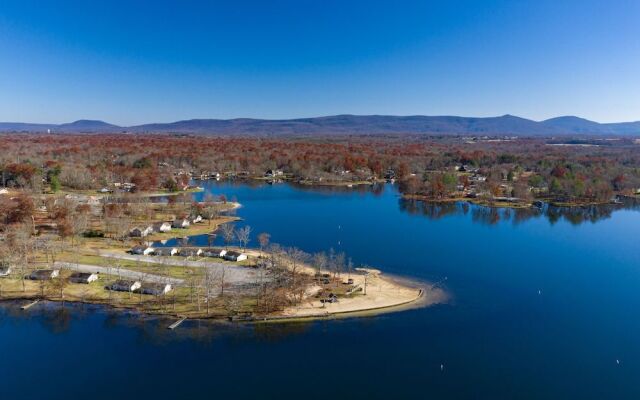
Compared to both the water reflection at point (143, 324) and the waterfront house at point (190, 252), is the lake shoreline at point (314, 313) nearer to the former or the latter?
the water reflection at point (143, 324)

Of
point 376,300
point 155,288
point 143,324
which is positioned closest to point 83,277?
point 155,288

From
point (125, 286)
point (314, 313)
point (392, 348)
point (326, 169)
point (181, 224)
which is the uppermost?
point (326, 169)

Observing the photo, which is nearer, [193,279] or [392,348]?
[392,348]

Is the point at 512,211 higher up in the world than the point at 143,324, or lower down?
higher up

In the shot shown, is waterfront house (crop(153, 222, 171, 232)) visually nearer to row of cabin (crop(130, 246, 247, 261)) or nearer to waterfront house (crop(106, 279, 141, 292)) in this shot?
row of cabin (crop(130, 246, 247, 261))

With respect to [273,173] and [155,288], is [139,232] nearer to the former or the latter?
[155,288]

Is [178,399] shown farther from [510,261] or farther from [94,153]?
[94,153]
